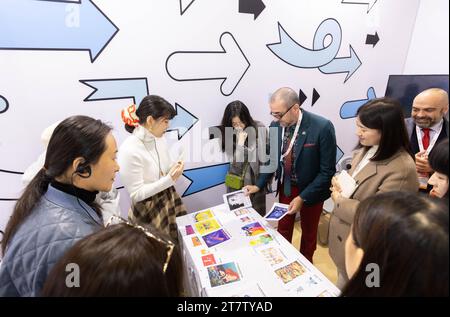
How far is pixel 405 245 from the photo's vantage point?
0.64m

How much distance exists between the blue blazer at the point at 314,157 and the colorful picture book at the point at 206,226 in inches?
29.2

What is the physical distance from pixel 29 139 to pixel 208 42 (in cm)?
159

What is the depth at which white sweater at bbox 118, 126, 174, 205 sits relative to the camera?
1.82 meters

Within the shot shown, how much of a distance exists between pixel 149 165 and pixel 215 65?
1.10m

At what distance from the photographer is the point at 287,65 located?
8.79 ft

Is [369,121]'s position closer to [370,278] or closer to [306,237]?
[370,278]

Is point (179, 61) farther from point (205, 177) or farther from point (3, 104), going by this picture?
point (3, 104)

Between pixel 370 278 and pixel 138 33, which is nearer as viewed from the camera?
pixel 370 278

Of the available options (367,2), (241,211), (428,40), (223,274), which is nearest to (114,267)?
(223,274)

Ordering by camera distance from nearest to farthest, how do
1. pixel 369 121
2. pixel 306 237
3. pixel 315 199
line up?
pixel 369 121
pixel 315 199
pixel 306 237

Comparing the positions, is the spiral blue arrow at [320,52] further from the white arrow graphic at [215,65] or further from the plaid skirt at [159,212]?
the plaid skirt at [159,212]

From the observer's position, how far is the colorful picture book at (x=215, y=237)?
171 centimetres

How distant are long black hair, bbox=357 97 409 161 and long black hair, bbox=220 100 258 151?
3.79ft

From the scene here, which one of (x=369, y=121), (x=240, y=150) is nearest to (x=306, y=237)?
(x=240, y=150)
